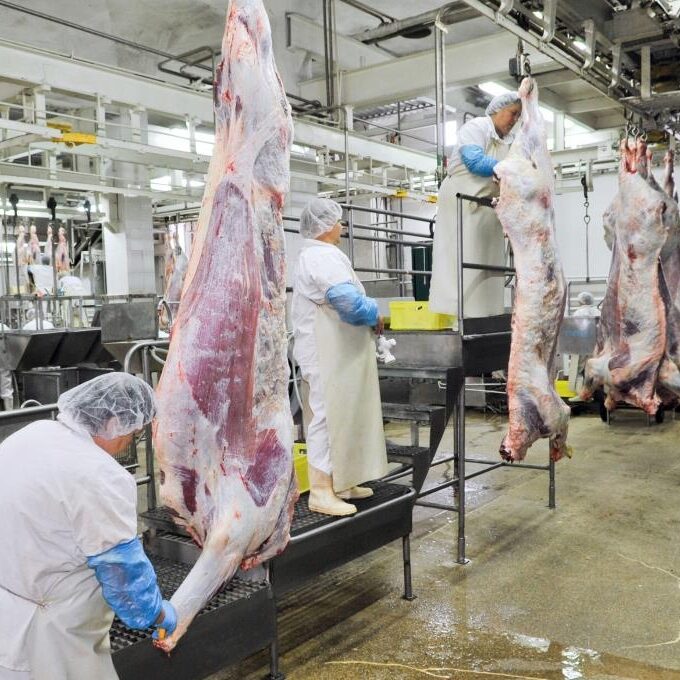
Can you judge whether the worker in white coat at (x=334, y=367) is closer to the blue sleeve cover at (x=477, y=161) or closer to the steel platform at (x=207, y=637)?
the steel platform at (x=207, y=637)

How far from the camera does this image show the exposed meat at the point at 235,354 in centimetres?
220

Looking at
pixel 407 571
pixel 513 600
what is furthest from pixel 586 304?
pixel 407 571

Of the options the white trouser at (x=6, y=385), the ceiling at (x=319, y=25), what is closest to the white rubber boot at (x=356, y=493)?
the ceiling at (x=319, y=25)

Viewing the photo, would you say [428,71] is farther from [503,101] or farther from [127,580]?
[127,580]

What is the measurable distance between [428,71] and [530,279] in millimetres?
3440

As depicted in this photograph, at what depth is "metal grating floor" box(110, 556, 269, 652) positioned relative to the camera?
2098 mm

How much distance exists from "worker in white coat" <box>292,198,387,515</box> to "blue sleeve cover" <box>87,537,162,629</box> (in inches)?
50.7

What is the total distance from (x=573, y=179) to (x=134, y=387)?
29.7 feet

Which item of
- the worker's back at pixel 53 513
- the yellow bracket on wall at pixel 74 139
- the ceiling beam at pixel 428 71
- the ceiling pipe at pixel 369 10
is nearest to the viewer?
the worker's back at pixel 53 513

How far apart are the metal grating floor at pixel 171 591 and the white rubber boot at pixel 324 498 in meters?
0.56

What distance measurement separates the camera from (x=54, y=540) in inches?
66.9

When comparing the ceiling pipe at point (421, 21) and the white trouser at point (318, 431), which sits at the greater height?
the ceiling pipe at point (421, 21)

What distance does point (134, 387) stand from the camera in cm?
189

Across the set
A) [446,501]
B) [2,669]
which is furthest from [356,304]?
[446,501]
